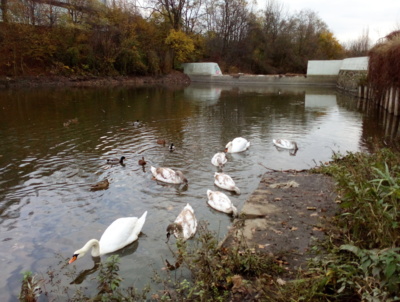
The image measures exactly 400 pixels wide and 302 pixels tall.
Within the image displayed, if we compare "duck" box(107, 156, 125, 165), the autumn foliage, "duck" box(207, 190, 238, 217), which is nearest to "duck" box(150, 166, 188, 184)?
"duck" box(207, 190, 238, 217)

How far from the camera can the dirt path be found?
168 inches

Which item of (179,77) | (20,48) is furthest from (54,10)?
(179,77)

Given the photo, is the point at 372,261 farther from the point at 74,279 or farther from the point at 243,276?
the point at 74,279

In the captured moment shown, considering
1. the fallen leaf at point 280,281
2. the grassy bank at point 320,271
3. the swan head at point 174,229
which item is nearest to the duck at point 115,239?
the swan head at point 174,229

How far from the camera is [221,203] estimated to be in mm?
6059

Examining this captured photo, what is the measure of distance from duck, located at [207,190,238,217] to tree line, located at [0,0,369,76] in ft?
117

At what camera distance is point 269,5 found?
6322 centimetres

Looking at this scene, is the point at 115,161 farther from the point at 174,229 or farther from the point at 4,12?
the point at 4,12

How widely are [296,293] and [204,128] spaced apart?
11.0 m

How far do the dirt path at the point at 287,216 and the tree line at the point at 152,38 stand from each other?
36.2 m

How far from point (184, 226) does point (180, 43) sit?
4735cm

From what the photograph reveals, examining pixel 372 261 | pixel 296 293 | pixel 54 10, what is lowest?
pixel 296 293

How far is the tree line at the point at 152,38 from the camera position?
121 ft

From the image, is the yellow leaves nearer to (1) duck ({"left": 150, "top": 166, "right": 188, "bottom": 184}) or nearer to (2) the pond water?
→ (2) the pond water
